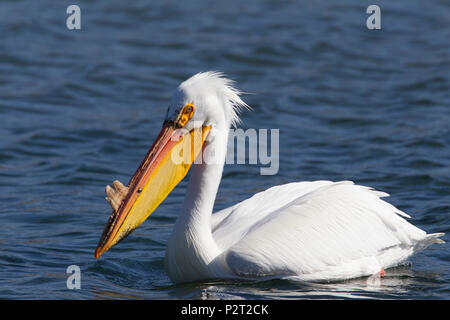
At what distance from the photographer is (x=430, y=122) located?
10180mm

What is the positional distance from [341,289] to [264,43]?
844 cm

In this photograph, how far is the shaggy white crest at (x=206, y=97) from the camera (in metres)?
5.41

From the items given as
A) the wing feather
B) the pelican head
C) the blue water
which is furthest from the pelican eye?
the blue water

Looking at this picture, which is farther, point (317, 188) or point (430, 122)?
point (430, 122)

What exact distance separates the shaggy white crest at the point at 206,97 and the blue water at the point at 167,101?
108 cm

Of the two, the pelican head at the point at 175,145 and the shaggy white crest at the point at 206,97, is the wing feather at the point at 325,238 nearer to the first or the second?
the pelican head at the point at 175,145

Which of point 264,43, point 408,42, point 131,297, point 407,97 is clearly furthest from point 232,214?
point 408,42

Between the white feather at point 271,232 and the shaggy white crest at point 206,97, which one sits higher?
the shaggy white crest at point 206,97

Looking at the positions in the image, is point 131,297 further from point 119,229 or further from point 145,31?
point 145,31

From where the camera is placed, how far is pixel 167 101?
11.2m

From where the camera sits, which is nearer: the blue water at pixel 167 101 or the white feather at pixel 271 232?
the white feather at pixel 271 232

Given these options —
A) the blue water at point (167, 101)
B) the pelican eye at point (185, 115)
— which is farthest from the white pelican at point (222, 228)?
the blue water at point (167, 101)

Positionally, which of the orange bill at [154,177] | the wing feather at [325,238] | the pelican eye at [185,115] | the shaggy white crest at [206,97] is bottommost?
the wing feather at [325,238]

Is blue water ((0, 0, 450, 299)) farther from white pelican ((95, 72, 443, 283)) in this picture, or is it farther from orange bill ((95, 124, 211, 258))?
orange bill ((95, 124, 211, 258))
